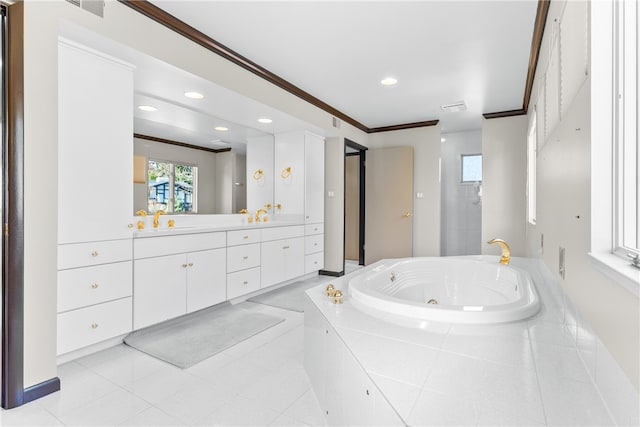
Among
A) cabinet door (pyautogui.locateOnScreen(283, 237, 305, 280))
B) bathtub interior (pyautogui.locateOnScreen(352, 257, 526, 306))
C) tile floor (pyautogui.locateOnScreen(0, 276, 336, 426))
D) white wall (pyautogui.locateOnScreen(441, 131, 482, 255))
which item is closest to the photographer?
tile floor (pyautogui.locateOnScreen(0, 276, 336, 426))

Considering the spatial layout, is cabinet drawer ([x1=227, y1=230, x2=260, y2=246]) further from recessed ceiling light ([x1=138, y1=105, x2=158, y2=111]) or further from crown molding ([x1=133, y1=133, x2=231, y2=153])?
recessed ceiling light ([x1=138, y1=105, x2=158, y2=111])

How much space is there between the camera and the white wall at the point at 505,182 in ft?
14.3

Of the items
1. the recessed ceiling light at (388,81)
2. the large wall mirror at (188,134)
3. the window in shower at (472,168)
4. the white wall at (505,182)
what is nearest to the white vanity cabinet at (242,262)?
the large wall mirror at (188,134)

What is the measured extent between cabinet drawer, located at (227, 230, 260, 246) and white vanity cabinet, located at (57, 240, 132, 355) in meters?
1.02

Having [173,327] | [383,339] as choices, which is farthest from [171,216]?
[383,339]

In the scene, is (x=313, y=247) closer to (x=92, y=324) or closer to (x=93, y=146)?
(x=92, y=324)

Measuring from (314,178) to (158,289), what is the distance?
2.55 metres

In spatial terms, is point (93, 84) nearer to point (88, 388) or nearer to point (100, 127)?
point (100, 127)

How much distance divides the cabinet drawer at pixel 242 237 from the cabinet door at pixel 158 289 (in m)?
0.55

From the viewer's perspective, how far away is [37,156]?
5.28 ft

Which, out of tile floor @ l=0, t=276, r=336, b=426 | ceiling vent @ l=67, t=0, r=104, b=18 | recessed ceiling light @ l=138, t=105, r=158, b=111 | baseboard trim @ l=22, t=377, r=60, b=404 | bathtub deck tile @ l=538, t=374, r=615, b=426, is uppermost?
ceiling vent @ l=67, t=0, r=104, b=18

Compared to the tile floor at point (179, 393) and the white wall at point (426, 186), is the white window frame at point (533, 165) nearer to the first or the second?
the white wall at point (426, 186)

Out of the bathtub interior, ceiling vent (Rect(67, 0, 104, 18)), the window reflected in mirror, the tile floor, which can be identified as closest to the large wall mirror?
the window reflected in mirror

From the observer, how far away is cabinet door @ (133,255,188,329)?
88.7 inches
